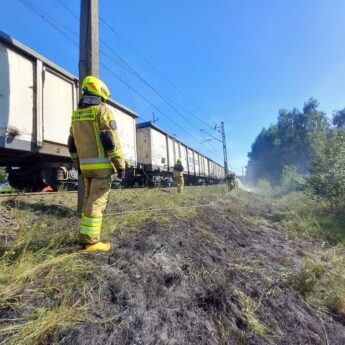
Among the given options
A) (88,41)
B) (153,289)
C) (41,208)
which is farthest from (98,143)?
(88,41)

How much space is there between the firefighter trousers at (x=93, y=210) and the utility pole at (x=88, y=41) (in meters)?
2.62

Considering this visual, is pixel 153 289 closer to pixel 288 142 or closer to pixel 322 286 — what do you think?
pixel 322 286

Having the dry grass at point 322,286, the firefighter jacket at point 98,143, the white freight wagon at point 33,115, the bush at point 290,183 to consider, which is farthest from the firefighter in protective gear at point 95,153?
the bush at point 290,183

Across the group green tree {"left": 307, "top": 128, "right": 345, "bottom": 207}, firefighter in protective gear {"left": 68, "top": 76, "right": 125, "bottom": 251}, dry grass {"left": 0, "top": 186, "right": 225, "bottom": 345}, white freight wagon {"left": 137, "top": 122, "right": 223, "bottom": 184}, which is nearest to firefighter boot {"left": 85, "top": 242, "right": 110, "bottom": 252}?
firefighter in protective gear {"left": 68, "top": 76, "right": 125, "bottom": 251}

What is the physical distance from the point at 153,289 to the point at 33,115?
485 centimetres

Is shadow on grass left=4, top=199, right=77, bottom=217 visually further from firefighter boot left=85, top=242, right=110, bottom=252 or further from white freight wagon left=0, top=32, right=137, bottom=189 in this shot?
firefighter boot left=85, top=242, right=110, bottom=252

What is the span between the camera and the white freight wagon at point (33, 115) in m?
5.12

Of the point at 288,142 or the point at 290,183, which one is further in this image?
the point at 288,142

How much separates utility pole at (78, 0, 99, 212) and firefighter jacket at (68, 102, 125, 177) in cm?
211

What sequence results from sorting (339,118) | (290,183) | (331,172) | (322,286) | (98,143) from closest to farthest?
(98,143), (322,286), (331,172), (290,183), (339,118)

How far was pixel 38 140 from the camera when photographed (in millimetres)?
5730

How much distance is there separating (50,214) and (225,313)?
126 inches

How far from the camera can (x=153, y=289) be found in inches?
93.4

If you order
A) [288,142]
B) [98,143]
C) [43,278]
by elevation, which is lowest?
[43,278]
